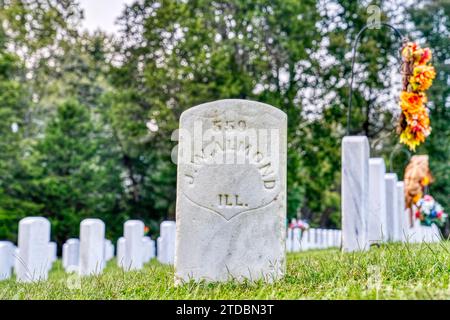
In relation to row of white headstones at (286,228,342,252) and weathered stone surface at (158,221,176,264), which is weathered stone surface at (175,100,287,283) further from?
row of white headstones at (286,228,342,252)

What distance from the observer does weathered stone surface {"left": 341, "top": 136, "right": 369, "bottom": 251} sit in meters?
6.34

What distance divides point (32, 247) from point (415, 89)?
5.49m

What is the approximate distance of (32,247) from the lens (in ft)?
21.5

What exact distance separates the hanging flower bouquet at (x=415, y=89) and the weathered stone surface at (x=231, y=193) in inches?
131

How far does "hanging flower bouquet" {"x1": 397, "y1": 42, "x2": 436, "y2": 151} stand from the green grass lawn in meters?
2.97

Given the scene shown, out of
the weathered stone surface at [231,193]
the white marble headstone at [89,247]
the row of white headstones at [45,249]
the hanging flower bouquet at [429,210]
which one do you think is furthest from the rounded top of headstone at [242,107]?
the hanging flower bouquet at [429,210]

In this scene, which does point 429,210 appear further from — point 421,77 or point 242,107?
point 242,107

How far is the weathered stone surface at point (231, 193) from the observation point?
4.14 m

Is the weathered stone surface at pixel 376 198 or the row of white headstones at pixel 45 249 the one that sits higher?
the weathered stone surface at pixel 376 198

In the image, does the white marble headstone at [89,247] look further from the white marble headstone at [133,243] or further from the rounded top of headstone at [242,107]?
the rounded top of headstone at [242,107]

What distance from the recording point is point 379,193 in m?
7.46

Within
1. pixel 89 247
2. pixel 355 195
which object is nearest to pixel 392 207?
pixel 355 195
